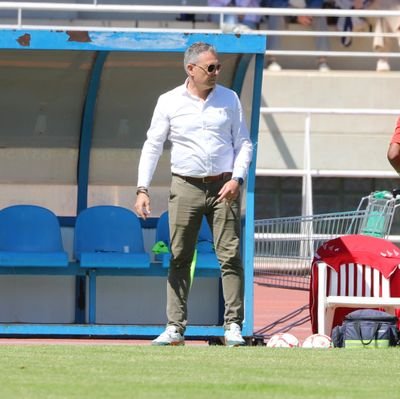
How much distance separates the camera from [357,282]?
10875 mm

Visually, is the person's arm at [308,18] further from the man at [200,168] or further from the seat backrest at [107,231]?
the man at [200,168]

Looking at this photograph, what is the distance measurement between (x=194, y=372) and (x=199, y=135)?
2241 mm

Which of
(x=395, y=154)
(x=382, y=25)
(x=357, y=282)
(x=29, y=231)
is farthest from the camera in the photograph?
(x=382, y=25)

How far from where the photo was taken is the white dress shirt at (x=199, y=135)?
9.59 meters

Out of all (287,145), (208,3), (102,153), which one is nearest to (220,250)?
(102,153)

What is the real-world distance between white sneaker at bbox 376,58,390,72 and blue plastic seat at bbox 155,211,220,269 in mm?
9362

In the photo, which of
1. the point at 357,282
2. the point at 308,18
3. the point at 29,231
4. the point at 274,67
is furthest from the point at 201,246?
the point at 308,18

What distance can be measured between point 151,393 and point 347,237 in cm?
433

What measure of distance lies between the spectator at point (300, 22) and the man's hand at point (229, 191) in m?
10.6

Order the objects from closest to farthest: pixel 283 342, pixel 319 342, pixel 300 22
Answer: pixel 319 342, pixel 283 342, pixel 300 22

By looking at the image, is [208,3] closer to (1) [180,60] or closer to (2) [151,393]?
(1) [180,60]

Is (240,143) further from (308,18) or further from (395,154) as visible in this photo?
(308,18)

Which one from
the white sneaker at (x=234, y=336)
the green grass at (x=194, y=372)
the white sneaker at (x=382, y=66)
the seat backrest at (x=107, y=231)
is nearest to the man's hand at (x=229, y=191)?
the white sneaker at (x=234, y=336)

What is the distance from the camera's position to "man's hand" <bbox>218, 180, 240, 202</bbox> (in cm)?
941
